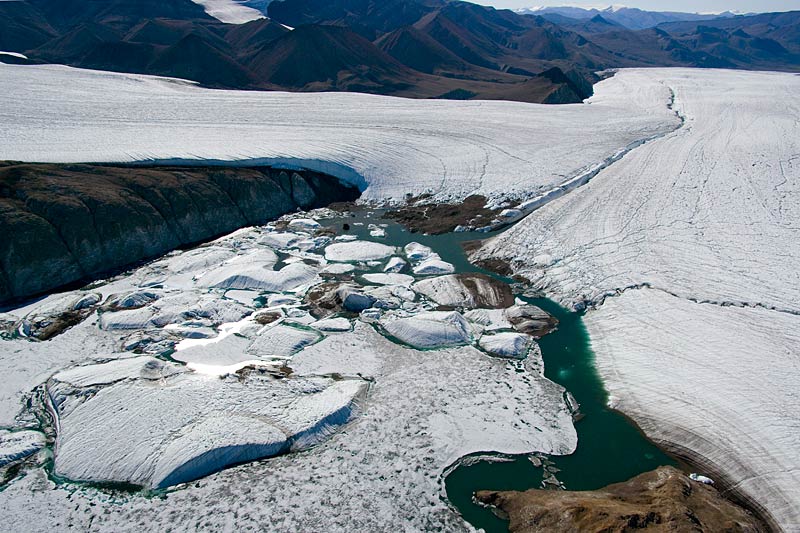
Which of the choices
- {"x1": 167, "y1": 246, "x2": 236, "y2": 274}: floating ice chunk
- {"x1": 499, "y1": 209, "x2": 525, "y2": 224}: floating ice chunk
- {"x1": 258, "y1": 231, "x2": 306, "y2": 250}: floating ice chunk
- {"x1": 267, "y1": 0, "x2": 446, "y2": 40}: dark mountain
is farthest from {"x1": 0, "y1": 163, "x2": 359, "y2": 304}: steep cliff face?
{"x1": 267, "y1": 0, "x2": 446, "y2": 40}: dark mountain

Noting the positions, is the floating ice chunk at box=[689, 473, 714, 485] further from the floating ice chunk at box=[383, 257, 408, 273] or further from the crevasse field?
the floating ice chunk at box=[383, 257, 408, 273]

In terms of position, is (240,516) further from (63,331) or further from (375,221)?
(375,221)

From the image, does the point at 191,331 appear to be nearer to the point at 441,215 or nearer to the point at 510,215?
the point at 441,215

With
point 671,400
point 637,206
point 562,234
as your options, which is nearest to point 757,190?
point 637,206

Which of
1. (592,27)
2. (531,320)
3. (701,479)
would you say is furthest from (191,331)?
(592,27)

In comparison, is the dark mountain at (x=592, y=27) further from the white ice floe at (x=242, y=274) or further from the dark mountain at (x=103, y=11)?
the white ice floe at (x=242, y=274)
